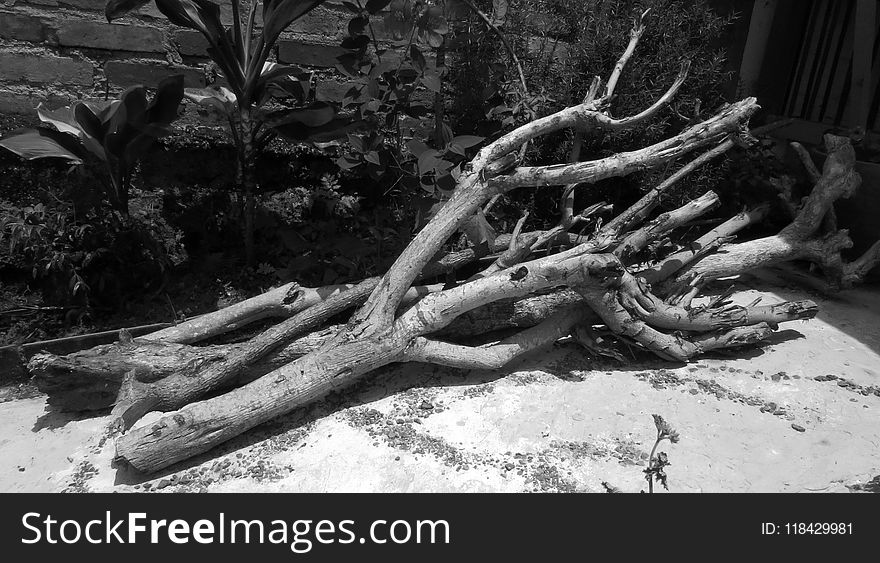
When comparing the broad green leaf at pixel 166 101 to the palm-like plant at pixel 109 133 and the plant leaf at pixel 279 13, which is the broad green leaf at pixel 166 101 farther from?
the plant leaf at pixel 279 13

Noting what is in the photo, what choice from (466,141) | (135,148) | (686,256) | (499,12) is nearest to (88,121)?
(135,148)

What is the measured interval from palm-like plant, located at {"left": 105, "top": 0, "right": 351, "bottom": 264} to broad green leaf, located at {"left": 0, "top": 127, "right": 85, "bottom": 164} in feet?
Result: 2.26

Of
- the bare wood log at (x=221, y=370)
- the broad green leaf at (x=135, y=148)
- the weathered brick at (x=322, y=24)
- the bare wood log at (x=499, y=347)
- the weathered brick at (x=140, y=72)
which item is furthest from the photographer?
the weathered brick at (x=322, y=24)

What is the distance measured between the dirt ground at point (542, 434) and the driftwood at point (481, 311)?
0.42 ft

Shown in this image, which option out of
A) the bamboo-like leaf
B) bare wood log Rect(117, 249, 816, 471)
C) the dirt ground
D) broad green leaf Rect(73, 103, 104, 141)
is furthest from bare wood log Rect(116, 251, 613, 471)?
the bamboo-like leaf

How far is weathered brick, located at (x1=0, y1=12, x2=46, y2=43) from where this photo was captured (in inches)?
148

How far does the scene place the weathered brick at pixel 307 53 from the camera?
4.24 m

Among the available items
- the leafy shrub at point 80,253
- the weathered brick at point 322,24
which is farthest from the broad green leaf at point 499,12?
the leafy shrub at point 80,253

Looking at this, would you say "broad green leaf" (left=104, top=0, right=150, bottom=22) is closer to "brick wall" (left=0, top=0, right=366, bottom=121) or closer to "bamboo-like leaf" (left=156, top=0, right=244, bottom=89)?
"bamboo-like leaf" (left=156, top=0, right=244, bottom=89)

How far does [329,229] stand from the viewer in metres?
4.05

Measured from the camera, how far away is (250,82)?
361 centimetres
